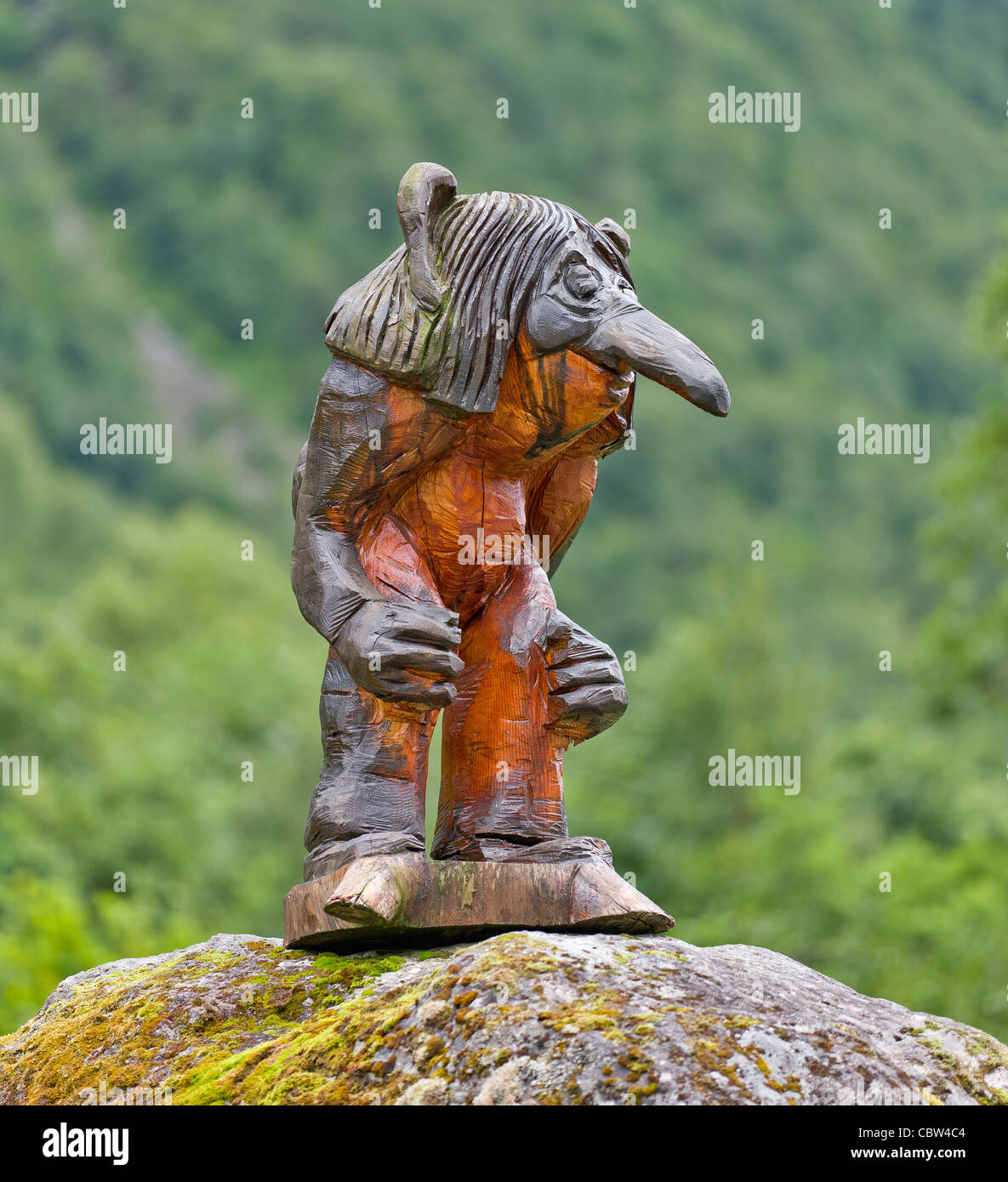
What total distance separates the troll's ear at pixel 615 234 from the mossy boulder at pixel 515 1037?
5.88ft

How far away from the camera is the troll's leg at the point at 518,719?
4.47m

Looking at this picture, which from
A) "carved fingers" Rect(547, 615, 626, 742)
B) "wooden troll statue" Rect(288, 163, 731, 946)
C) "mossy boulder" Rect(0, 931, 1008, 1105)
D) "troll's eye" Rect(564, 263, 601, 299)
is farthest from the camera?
"carved fingers" Rect(547, 615, 626, 742)

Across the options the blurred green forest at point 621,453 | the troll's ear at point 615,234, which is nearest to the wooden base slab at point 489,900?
the troll's ear at point 615,234

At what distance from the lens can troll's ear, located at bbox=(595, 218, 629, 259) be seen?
4539mm

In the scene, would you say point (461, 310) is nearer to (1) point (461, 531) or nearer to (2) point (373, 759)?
(1) point (461, 531)

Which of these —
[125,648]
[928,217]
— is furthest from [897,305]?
[125,648]

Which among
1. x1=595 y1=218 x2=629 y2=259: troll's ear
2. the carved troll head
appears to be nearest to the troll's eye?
the carved troll head

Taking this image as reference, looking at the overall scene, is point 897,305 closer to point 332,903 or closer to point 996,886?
point 996,886

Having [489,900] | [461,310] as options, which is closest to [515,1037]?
[489,900]

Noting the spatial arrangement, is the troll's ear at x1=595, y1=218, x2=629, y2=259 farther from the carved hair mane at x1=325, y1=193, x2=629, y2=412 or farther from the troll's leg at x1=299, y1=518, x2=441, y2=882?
the troll's leg at x1=299, y1=518, x2=441, y2=882

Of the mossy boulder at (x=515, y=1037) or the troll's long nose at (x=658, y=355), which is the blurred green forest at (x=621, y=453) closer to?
the mossy boulder at (x=515, y=1037)

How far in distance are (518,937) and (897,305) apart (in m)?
47.7

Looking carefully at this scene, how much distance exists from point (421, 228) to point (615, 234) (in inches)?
22.2

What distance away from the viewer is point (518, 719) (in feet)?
14.8
